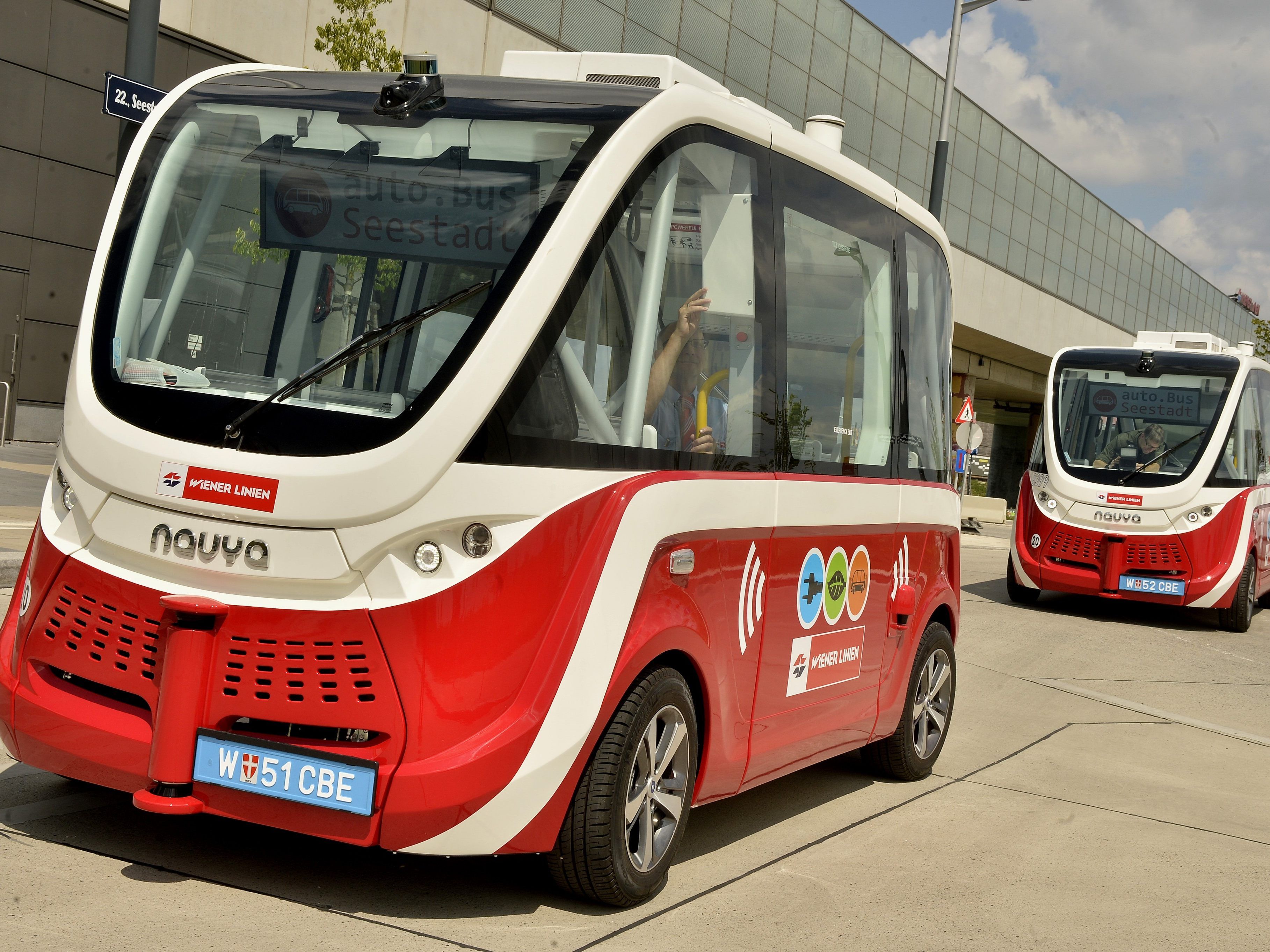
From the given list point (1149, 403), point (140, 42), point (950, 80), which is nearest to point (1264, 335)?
point (950, 80)

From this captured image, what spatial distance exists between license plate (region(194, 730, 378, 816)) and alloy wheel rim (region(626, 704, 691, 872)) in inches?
33.5

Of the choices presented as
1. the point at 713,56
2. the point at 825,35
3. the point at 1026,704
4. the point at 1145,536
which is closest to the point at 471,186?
the point at 1026,704

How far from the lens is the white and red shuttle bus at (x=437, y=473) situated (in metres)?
4.00

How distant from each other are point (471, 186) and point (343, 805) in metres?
1.83

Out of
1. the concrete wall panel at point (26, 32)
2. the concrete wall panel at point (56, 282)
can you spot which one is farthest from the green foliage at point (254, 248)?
the concrete wall panel at point (26, 32)

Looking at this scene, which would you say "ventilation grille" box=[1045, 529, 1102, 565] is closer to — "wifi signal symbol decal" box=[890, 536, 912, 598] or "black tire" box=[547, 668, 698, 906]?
"wifi signal symbol decal" box=[890, 536, 912, 598]

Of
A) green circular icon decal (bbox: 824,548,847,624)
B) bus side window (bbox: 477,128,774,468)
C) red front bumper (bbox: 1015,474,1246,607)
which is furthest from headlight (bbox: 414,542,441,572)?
red front bumper (bbox: 1015,474,1246,607)

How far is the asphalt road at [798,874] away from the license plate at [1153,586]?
278 inches

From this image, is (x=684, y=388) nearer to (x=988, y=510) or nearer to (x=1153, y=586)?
(x=1153, y=586)

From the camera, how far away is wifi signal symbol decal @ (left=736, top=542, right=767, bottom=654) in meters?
5.00

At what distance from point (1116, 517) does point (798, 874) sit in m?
11.3

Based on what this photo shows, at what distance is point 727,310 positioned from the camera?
5.04 m

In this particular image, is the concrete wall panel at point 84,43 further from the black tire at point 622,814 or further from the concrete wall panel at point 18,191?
the black tire at point 622,814

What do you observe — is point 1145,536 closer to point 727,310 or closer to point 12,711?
point 727,310
